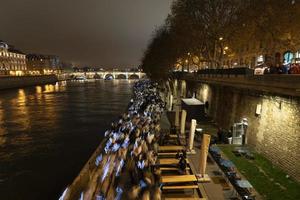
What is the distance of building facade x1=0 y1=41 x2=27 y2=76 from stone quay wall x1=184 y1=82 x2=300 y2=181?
369 feet

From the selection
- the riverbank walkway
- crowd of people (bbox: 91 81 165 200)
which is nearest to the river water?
crowd of people (bbox: 91 81 165 200)

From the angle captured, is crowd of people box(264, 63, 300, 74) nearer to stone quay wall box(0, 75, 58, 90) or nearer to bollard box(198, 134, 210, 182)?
bollard box(198, 134, 210, 182)

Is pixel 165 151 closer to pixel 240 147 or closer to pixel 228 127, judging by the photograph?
pixel 240 147

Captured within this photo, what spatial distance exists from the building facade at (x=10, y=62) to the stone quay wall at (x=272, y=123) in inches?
4423

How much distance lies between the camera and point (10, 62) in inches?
4719

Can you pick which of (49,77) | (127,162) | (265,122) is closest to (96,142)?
(127,162)

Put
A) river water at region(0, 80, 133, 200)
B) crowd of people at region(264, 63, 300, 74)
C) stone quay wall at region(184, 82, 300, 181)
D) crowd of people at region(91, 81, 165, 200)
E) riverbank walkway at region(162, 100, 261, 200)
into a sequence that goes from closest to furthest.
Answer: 1. crowd of people at region(91, 81, 165, 200)
2. riverbank walkway at region(162, 100, 261, 200)
3. stone quay wall at region(184, 82, 300, 181)
4. crowd of people at region(264, 63, 300, 74)
5. river water at region(0, 80, 133, 200)

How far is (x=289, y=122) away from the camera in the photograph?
12523 mm

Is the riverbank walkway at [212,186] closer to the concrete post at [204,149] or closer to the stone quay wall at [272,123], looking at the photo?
the concrete post at [204,149]

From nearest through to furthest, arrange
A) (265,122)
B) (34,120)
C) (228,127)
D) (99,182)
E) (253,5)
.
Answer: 1. (99,182)
2. (265,122)
3. (228,127)
4. (253,5)
5. (34,120)

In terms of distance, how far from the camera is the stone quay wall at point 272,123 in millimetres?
12062

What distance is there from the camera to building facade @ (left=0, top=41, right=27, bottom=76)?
4402 inches

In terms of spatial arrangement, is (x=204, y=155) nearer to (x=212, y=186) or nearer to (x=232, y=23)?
(x=212, y=186)

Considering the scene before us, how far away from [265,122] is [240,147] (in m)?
2.41
